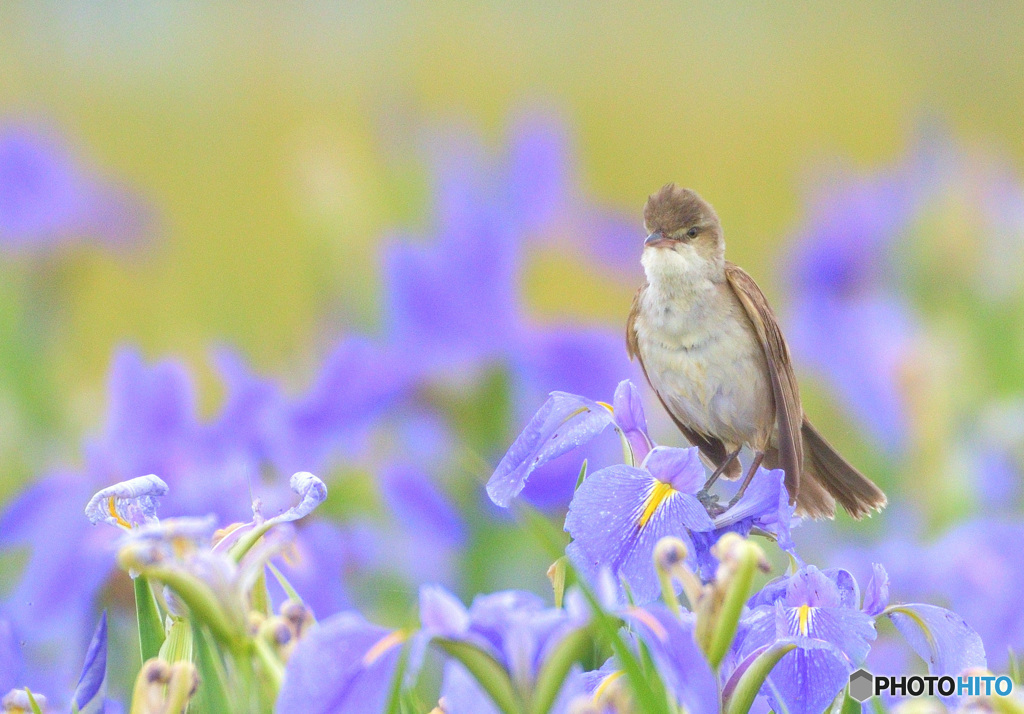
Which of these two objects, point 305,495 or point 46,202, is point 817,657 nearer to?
point 305,495

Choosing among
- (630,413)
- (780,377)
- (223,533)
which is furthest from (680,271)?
(223,533)

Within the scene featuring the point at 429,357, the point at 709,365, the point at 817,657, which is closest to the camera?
the point at 817,657

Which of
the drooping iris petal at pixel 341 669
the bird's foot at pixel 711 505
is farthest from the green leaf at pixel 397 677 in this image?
the bird's foot at pixel 711 505

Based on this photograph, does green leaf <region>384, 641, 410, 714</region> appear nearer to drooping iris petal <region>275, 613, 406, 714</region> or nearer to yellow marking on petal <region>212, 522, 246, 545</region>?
drooping iris petal <region>275, 613, 406, 714</region>

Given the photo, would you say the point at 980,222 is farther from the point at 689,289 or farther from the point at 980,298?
the point at 689,289

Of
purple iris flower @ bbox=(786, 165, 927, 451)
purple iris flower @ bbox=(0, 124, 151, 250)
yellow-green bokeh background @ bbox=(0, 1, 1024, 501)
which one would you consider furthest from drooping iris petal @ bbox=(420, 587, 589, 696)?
yellow-green bokeh background @ bbox=(0, 1, 1024, 501)

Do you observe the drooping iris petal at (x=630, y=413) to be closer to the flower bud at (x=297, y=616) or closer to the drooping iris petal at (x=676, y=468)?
the drooping iris petal at (x=676, y=468)

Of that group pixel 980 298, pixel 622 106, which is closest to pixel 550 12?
pixel 622 106
